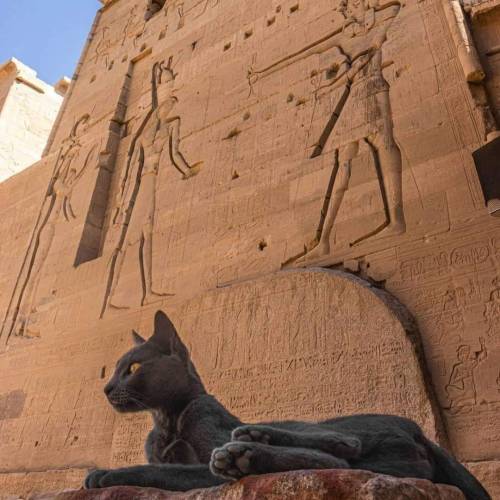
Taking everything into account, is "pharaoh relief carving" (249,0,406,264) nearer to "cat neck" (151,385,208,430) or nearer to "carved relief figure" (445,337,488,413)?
"carved relief figure" (445,337,488,413)

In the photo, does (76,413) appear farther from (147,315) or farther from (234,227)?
(234,227)

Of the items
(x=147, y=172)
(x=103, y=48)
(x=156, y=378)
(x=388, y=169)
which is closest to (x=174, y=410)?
(x=156, y=378)

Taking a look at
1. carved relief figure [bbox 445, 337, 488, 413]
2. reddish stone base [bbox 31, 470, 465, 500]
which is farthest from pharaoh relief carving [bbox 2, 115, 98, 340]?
reddish stone base [bbox 31, 470, 465, 500]

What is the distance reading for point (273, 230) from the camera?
13.6ft

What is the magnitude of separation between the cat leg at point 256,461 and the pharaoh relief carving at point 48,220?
473 centimetres

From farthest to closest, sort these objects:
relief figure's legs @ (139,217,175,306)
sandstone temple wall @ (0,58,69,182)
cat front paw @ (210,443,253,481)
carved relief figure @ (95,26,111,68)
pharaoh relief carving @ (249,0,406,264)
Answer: sandstone temple wall @ (0,58,69,182) → carved relief figure @ (95,26,111,68) → relief figure's legs @ (139,217,175,306) → pharaoh relief carving @ (249,0,406,264) → cat front paw @ (210,443,253,481)

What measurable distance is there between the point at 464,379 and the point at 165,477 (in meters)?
1.90

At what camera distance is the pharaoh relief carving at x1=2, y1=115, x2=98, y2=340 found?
5793 millimetres

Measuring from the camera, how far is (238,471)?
4.04ft

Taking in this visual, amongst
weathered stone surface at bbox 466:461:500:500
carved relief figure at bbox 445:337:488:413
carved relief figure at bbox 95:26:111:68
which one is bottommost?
weathered stone surface at bbox 466:461:500:500

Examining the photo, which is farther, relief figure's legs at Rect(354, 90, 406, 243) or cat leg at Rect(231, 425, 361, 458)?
relief figure's legs at Rect(354, 90, 406, 243)

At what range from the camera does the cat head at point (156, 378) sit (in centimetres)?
177

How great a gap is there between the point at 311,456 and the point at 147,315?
133 inches

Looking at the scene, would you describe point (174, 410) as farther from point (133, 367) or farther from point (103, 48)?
point (103, 48)
